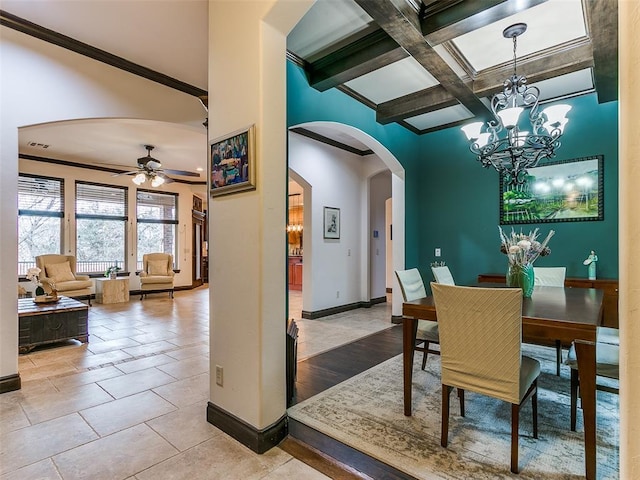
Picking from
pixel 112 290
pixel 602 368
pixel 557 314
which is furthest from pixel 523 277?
pixel 112 290

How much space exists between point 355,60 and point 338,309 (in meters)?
4.06

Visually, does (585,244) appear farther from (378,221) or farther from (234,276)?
(234,276)

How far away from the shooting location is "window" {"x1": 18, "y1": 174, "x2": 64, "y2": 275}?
6.70 metres

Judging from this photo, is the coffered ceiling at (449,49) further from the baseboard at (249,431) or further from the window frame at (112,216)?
the window frame at (112,216)

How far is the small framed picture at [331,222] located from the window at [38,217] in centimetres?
565

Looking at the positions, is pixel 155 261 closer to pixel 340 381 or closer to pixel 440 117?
pixel 340 381

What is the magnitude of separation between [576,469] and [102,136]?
6979 mm

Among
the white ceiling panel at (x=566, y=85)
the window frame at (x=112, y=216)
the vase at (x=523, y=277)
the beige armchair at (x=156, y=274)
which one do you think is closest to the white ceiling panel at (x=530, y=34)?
the white ceiling panel at (x=566, y=85)

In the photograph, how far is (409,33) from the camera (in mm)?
2633

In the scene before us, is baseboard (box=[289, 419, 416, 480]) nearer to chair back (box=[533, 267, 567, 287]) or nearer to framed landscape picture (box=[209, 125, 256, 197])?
framed landscape picture (box=[209, 125, 256, 197])

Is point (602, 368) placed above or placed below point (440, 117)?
below

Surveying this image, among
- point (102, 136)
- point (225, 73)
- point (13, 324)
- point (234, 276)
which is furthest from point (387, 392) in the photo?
point (102, 136)

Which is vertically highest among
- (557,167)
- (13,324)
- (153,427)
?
(557,167)

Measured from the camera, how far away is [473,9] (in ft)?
7.91
